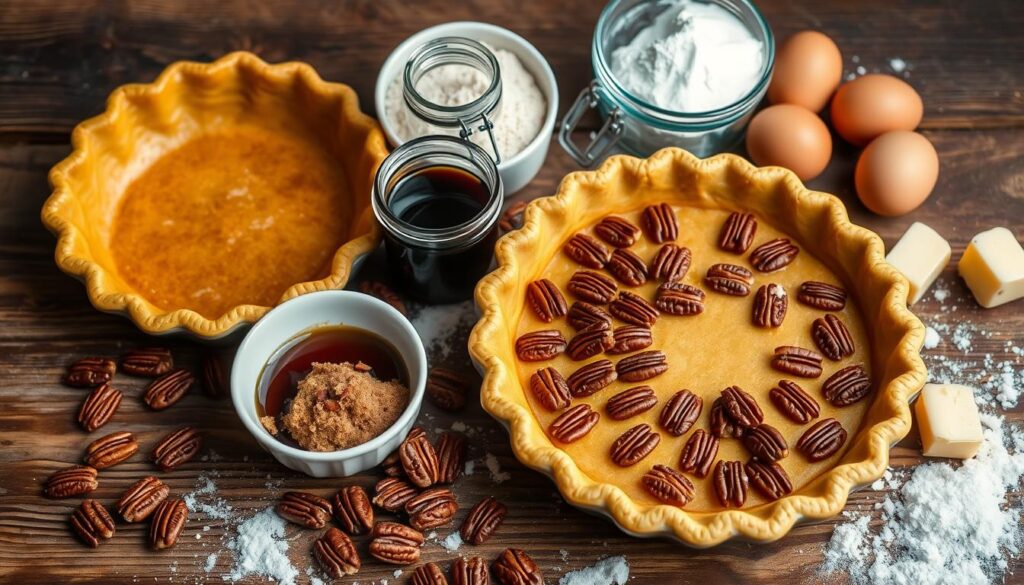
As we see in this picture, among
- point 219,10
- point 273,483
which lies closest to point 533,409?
point 273,483

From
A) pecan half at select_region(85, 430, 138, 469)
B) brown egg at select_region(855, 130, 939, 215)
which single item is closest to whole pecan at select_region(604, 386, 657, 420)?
brown egg at select_region(855, 130, 939, 215)

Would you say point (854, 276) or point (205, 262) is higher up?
point (854, 276)

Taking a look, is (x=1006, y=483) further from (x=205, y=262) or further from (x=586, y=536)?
(x=205, y=262)

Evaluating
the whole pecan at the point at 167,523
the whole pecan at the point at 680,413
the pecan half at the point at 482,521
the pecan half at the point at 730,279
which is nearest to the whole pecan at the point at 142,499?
the whole pecan at the point at 167,523

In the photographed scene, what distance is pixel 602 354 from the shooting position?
257 cm

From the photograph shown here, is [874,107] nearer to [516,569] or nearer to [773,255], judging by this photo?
[773,255]

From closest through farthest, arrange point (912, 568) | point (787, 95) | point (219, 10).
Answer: point (912, 568)
point (787, 95)
point (219, 10)

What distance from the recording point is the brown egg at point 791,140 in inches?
111

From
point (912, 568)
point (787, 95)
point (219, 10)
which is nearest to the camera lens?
point (912, 568)

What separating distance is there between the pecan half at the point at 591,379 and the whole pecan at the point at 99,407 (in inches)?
47.2

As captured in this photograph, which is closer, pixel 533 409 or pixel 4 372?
pixel 533 409

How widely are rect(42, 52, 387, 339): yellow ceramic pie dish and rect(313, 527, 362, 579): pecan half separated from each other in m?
0.63

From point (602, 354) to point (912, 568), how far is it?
0.92 meters

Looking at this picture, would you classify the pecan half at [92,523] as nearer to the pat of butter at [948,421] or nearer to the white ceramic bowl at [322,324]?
the white ceramic bowl at [322,324]
